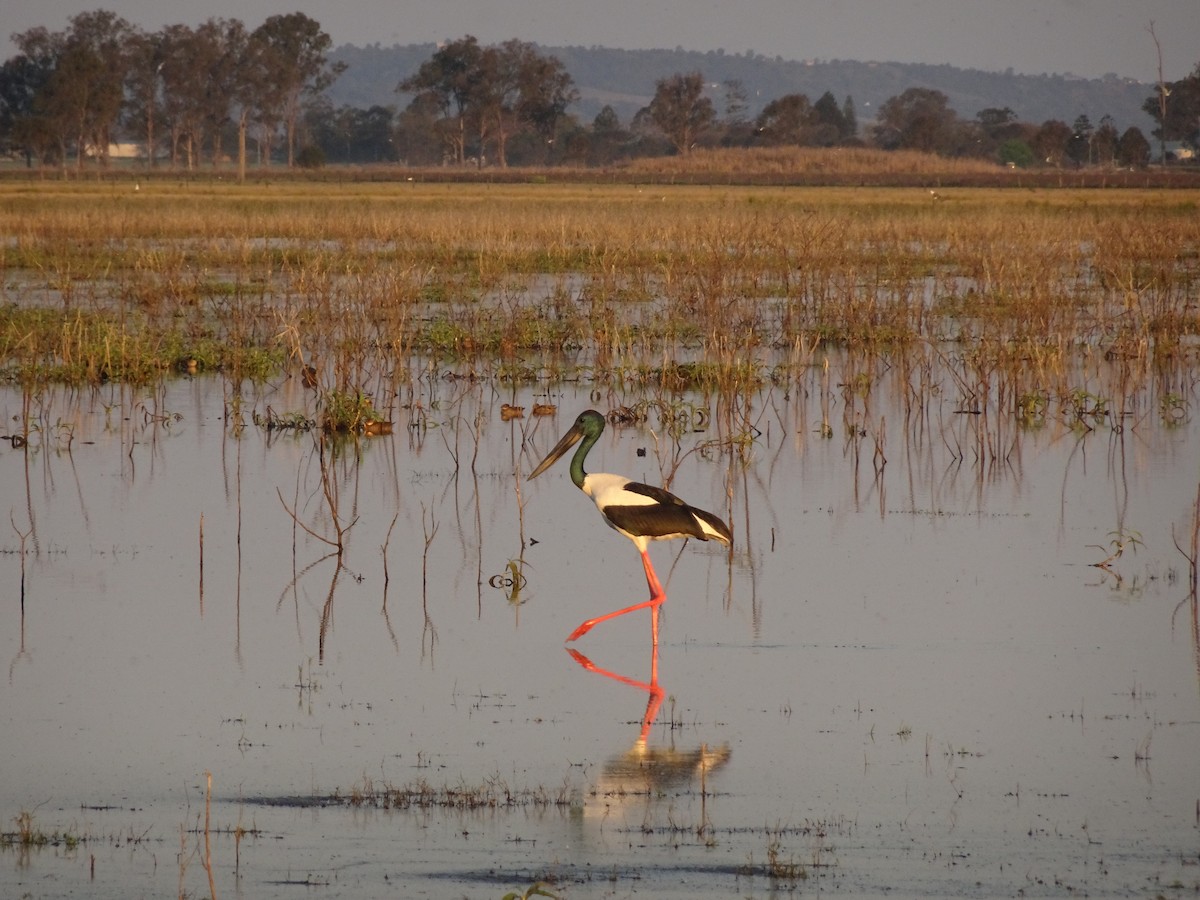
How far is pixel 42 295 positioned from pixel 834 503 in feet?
45.4

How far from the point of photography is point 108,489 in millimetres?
10617

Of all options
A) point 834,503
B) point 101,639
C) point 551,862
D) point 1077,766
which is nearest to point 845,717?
point 1077,766

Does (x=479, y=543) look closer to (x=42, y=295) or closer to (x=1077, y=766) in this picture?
(x=1077, y=766)

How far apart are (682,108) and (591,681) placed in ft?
334

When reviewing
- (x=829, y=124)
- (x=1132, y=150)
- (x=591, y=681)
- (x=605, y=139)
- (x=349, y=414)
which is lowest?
(x=591, y=681)

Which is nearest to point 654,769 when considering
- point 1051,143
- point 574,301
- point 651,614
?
point 651,614

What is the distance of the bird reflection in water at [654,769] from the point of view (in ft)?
17.9

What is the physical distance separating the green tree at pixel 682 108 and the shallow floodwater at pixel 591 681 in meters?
96.8

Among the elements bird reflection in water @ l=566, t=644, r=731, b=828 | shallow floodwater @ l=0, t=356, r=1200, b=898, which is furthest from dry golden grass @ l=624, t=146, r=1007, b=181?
bird reflection in water @ l=566, t=644, r=731, b=828

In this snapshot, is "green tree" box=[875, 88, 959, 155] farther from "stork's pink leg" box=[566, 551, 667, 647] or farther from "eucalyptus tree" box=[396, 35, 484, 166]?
"stork's pink leg" box=[566, 551, 667, 647]

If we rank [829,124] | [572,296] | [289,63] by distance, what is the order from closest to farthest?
1. [572,296]
2. [289,63]
3. [829,124]

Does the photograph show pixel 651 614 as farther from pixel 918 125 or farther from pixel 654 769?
pixel 918 125

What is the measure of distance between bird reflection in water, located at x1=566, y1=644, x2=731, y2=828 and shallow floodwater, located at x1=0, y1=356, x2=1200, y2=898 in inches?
0.7

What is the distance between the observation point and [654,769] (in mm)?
5691
